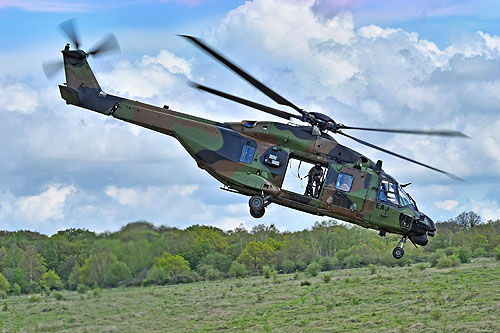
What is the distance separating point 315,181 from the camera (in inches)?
1164

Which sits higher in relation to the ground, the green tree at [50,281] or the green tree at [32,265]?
the green tree at [32,265]

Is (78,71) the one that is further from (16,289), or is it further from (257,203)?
(16,289)

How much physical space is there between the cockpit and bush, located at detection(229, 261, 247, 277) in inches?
1543

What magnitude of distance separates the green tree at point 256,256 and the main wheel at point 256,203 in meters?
43.3

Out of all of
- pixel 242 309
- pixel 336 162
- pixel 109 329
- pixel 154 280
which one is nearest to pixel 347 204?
pixel 336 162

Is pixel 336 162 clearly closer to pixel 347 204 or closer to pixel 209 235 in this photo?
pixel 347 204

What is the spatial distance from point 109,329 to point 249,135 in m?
9.14

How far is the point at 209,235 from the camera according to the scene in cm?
5944

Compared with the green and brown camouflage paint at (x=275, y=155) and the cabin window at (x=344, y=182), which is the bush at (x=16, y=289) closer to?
the green and brown camouflage paint at (x=275, y=155)

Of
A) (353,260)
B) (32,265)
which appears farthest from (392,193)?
(353,260)

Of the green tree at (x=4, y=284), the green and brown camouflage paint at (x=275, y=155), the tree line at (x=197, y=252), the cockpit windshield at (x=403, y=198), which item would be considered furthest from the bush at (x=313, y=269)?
the green and brown camouflage paint at (x=275, y=155)

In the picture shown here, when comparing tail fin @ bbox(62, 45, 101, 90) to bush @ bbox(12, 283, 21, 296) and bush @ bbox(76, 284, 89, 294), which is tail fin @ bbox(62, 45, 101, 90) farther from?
bush @ bbox(12, 283, 21, 296)

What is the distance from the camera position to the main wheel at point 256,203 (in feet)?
93.9

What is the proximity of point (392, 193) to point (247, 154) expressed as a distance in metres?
6.01
